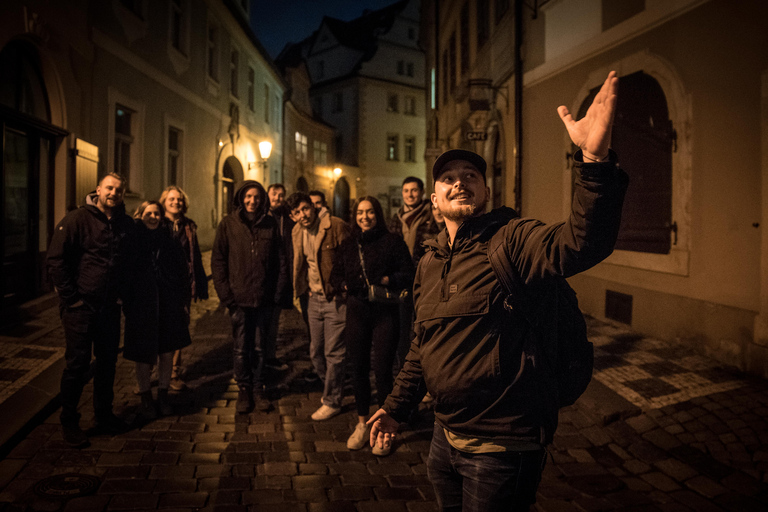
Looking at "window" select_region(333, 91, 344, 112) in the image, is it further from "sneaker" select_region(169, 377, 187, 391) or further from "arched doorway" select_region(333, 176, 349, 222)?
"sneaker" select_region(169, 377, 187, 391)

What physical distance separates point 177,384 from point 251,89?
57.6ft

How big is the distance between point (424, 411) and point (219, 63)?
14907mm

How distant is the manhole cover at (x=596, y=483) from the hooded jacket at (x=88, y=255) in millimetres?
3616

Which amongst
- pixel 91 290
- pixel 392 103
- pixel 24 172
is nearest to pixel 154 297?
pixel 91 290

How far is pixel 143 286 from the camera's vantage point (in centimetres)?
463

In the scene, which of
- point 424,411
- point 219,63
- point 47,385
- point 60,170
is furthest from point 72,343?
point 219,63

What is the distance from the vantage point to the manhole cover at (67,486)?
10.6 feet

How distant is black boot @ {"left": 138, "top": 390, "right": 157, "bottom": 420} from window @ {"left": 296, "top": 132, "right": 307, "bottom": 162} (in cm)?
2758

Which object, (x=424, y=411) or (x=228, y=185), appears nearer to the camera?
(x=424, y=411)

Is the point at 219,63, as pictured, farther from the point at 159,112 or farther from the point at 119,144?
the point at 119,144

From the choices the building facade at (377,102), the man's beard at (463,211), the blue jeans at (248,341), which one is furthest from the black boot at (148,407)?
the building facade at (377,102)

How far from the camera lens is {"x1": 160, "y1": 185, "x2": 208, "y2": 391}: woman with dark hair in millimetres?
5281

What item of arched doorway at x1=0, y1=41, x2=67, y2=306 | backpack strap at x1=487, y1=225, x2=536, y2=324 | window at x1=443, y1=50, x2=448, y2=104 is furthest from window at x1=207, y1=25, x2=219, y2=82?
backpack strap at x1=487, y1=225, x2=536, y2=324

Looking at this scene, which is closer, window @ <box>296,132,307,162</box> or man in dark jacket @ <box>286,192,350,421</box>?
man in dark jacket @ <box>286,192,350,421</box>
